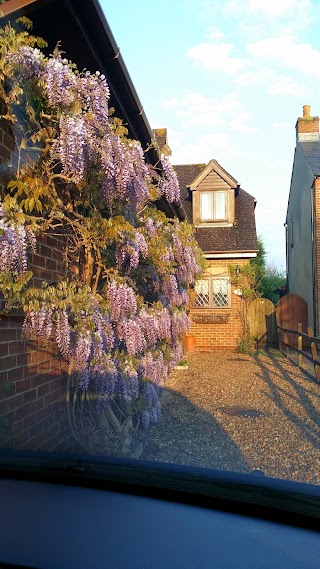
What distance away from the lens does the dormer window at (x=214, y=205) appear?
17531mm

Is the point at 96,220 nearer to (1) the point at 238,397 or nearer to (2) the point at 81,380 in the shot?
(2) the point at 81,380

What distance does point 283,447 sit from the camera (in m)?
6.00

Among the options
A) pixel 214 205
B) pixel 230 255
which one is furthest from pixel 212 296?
pixel 214 205

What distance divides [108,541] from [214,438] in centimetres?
503

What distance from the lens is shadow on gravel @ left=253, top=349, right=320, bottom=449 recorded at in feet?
22.6

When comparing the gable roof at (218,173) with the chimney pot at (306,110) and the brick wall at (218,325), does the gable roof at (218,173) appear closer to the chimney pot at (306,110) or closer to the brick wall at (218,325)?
the brick wall at (218,325)

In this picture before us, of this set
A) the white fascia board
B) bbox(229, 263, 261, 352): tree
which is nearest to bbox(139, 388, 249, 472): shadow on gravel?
bbox(229, 263, 261, 352): tree

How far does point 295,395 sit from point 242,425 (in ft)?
7.77

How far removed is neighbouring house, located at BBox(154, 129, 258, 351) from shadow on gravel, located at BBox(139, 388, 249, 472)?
8714 mm

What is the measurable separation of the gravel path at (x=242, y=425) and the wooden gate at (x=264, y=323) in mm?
5518

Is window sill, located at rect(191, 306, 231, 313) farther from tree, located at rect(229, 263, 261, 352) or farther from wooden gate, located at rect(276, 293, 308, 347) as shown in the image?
wooden gate, located at rect(276, 293, 308, 347)

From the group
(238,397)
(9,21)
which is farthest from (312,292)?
(9,21)

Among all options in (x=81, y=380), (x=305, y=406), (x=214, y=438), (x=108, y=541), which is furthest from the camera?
(x=305, y=406)

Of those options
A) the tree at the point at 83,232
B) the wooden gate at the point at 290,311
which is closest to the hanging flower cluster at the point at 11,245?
the tree at the point at 83,232
